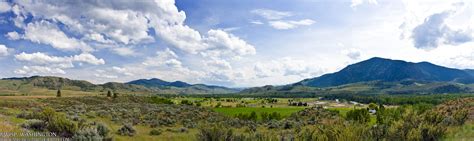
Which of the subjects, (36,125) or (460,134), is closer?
(36,125)

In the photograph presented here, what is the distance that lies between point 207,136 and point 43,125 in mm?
9348

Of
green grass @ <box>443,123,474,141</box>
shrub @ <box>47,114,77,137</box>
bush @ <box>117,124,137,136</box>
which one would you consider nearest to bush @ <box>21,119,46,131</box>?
shrub @ <box>47,114,77,137</box>

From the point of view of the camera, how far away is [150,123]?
38469 millimetres

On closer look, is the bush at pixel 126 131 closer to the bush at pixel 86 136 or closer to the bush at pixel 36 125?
the bush at pixel 36 125

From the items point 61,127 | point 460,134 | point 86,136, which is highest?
point 61,127

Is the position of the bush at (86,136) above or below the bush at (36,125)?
below

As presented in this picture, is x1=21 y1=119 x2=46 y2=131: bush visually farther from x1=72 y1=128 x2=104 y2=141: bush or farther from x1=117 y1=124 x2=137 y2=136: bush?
x1=117 y1=124 x2=137 y2=136: bush

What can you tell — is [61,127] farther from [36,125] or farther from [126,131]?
[126,131]

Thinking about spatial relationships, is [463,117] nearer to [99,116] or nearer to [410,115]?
[410,115]

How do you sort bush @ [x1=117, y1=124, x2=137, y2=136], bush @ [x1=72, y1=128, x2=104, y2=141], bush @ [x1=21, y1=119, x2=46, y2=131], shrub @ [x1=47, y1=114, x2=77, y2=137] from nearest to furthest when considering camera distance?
bush @ [x1=72, y1=128, x2=104, y2=141] < shrub @ [x1=47, y1=114, x2=77, y2=137] < bush @ [x1=21, y1=119, x2=46, y2=131] < bush @ [x1=117, y1=124, x2=137, y2=136]

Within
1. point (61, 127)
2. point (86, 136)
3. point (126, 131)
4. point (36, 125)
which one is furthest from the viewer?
Result: point (126, 131)

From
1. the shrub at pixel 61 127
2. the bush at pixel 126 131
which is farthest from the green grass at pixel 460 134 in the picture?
the bush at pixel 126 131

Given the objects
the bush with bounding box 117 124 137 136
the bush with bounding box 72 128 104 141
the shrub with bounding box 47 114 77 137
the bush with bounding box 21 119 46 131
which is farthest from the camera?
the bush with bounding box 117 124 137 136

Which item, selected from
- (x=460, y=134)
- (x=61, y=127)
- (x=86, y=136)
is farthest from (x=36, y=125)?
(x=460, y=134)
